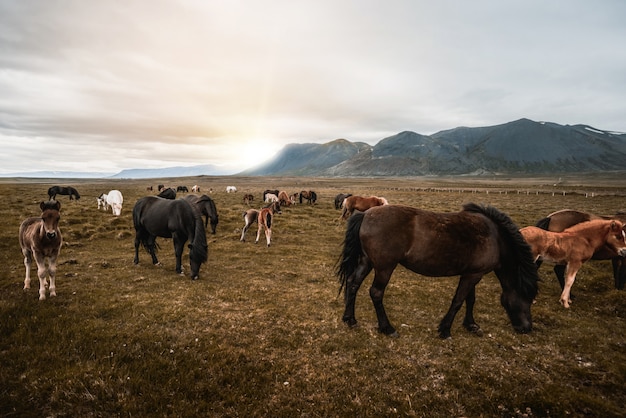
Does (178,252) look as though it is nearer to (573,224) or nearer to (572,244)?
(572,244)

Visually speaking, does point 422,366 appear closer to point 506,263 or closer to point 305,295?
point 506,263

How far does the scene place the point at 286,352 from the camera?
20.5ft

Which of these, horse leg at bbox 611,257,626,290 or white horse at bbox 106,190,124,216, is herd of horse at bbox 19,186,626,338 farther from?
white horse at bbox 106,190,124,216

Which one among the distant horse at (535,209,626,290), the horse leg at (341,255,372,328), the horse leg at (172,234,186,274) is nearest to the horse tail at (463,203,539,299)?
the horse leg at (341,255,372,328)

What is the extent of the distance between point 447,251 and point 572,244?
16.9 ft

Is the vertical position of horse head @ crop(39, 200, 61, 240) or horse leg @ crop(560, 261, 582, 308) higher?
horse head @ crop(39, 200, 61, 240)

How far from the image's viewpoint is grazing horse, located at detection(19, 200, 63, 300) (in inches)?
321

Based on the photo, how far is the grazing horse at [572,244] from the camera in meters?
8.53

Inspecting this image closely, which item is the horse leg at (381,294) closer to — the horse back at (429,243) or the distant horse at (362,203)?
the horse back at (429,243)

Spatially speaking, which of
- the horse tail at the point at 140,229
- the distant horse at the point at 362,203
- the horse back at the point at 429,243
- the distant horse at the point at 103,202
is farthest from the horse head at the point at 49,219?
the distant horse at the point at 103,202

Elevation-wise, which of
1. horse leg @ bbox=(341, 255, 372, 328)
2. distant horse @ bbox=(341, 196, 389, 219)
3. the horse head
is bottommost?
horse leg @ bbox=(341, 255, 372, 328)

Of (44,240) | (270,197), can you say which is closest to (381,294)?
(44,240)

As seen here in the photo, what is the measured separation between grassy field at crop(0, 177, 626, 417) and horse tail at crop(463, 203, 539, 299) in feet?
4.03

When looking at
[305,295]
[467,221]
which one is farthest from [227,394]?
[467,221]
